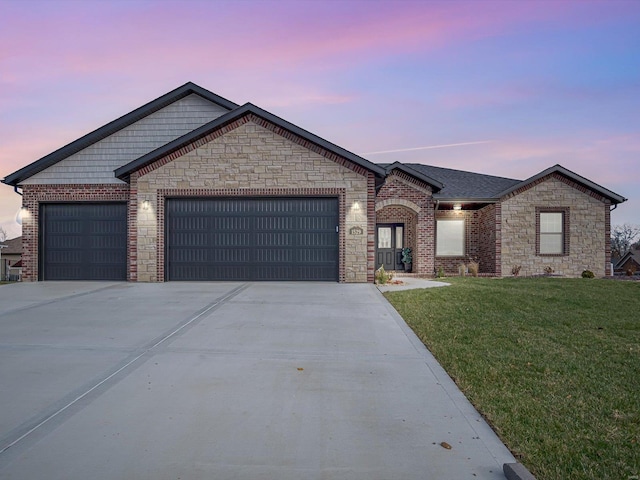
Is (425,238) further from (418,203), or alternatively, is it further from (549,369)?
(549,369)

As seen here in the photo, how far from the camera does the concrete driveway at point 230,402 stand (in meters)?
2.74

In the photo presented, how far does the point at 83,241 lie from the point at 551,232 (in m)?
17.9

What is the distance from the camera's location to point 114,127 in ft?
44.4

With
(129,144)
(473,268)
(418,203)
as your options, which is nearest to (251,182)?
(129,144)

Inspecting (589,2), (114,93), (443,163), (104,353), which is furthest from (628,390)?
(443,163)

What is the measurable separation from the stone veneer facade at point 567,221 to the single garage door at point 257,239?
27.6ft

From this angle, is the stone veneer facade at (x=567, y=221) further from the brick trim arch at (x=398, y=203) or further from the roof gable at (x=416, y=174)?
the brick trim arch at (x=398, y=203)

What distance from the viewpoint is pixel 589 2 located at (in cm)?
1099

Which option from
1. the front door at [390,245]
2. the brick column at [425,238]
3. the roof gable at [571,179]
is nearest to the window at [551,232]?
the roof gable at [571,179]

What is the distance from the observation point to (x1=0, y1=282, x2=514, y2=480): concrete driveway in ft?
8.98

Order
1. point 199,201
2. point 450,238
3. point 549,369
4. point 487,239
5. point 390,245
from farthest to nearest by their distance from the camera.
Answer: point 390,245, point 450,238, point 487,239, point 199,201, point 549,369

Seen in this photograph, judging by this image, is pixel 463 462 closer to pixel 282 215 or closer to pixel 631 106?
pixel 282 215

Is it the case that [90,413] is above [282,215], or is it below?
below

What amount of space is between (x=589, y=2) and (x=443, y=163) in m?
15.0
